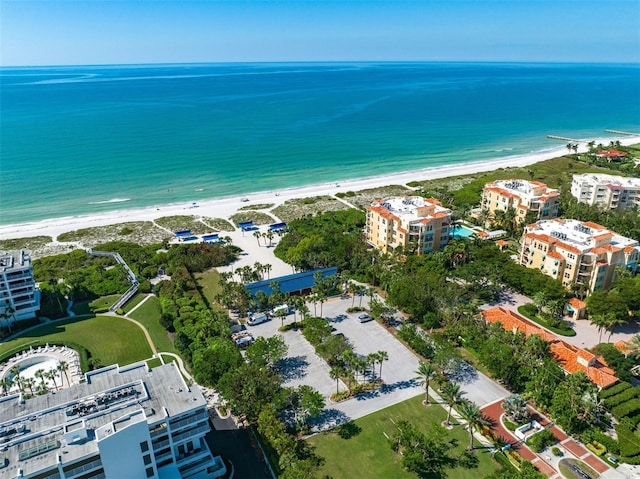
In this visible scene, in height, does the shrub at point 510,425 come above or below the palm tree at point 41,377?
below

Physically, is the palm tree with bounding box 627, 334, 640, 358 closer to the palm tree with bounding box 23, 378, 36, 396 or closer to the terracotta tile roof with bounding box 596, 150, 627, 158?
the palm tree with bounding box 23, 378, 36, 396

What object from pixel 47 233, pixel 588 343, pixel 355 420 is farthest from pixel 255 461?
pixel 47 233

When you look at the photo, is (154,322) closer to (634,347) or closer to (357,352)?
(357,352)

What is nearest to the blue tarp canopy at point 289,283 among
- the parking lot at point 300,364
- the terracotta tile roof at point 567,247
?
the parking lot at point 300,364

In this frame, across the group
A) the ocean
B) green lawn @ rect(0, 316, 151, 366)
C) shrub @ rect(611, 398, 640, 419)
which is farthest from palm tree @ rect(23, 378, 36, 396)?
the ocean

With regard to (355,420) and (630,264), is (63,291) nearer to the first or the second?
(355,420)

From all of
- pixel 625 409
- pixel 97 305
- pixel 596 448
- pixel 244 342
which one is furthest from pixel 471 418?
pixel 97 305

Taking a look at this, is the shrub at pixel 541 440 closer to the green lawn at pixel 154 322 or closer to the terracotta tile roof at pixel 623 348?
the terracotta tile roof at pixel 623 348
